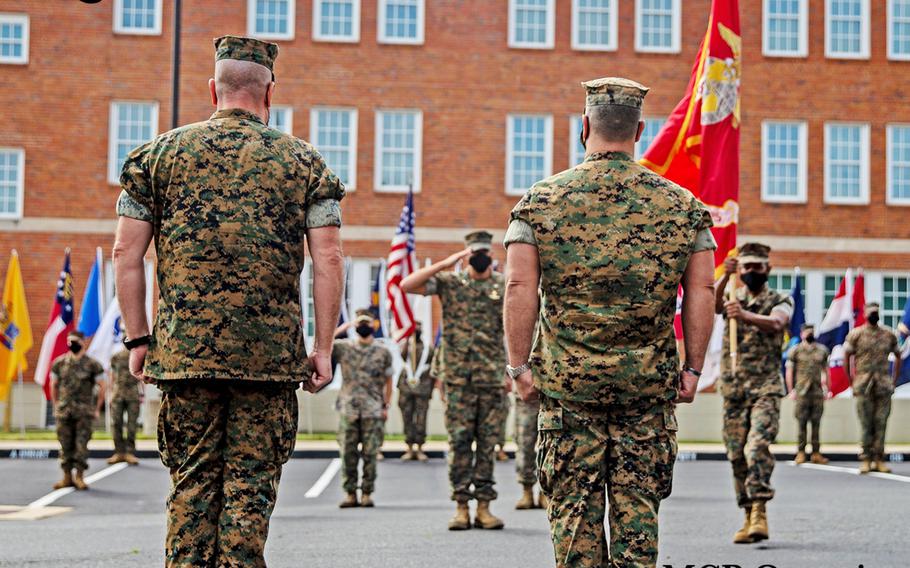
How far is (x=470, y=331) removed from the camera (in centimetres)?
1129

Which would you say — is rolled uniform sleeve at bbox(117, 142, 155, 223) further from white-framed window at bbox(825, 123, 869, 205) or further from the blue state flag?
white-framed window at bbox(825, 123, 869, 205)

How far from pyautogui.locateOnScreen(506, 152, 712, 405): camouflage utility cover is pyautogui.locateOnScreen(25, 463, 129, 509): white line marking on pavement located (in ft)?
33.0

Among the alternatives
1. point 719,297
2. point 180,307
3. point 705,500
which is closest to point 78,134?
point 705,500

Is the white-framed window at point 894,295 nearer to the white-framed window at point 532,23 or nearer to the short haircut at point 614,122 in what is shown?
the white-framed window at point 532,23

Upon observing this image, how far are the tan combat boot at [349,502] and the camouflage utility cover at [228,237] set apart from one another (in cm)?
870

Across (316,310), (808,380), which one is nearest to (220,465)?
(316,310)

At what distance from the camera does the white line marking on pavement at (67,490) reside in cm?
1429

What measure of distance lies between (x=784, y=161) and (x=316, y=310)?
31013 millimetres

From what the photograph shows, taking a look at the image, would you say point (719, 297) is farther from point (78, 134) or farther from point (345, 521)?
point (78, 134)

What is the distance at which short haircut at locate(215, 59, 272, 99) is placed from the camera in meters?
5.45

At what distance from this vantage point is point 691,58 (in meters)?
34.5

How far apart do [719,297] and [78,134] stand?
2664 centimetres

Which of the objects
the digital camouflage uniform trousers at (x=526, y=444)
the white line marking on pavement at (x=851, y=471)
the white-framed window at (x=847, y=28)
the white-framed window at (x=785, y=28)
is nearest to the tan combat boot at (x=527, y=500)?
the digital camouflage uniform trousers at (x=526, y=444)

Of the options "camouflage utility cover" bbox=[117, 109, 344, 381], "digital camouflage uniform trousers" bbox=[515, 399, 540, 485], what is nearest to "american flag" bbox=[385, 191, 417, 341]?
"digital camouflage uniform trousers" bbox=[515, 399, 540, 485]
